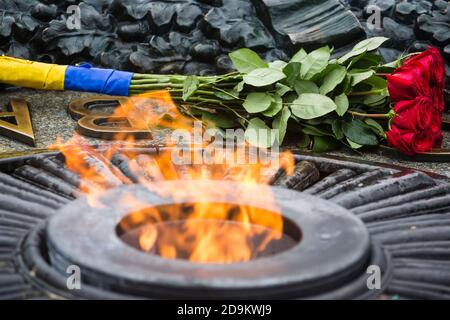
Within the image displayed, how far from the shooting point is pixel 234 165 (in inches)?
83.9

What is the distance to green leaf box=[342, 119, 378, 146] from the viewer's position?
101 inches

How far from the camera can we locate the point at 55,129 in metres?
2.73

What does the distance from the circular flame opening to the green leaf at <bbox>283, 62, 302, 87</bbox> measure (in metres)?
1.06

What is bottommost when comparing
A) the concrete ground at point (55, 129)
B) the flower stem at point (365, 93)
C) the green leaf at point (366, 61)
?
the concrete ground at point (55, 129)

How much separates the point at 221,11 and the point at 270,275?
2.29 m

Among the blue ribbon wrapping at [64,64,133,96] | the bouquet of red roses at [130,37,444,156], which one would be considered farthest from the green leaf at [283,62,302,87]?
the blue ribbon wrapping at [64,64,133,96]

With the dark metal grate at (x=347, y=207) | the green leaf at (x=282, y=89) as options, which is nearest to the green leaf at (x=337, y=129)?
the green leaf at (x=282, y=89)

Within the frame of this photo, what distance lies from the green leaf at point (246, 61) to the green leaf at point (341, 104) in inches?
12.8

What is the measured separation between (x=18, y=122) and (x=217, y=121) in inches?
30.5

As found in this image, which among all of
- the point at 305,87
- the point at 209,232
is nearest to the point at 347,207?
the point at 209,232

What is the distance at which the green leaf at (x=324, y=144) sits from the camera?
2.55 meters

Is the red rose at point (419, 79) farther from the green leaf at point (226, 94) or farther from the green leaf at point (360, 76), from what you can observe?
the green leaf at point (226, 94)
